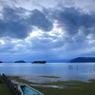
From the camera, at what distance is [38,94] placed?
11.4 meters

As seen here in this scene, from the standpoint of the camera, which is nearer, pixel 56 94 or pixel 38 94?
pixel 38 94

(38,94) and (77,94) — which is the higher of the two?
(38,94)

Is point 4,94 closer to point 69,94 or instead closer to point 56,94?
point 56,94

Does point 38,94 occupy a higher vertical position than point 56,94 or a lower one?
higher

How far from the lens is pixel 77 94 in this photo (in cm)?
1514

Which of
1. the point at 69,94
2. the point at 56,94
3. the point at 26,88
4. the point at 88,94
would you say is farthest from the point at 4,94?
the point at 88,94

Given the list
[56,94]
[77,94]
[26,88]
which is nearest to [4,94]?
[26,88]

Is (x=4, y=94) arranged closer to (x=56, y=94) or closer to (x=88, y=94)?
(x=56, y=94)

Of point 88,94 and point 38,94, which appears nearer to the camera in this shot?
point 38,94

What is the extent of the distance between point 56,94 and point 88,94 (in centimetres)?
390

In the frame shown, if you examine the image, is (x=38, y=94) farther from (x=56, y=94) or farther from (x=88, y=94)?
(x=88, y=94)

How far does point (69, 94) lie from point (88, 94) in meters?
2.32

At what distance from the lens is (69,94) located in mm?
15156

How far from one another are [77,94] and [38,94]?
19.7 feet
